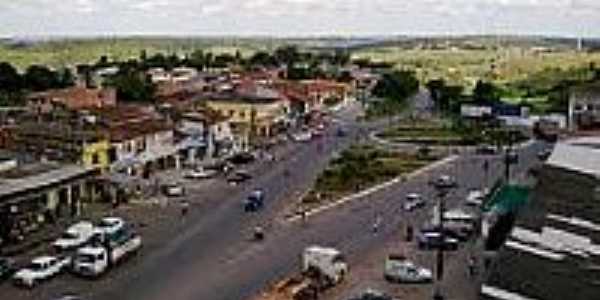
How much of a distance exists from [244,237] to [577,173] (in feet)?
28.6

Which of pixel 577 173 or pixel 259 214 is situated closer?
pixel 577 173

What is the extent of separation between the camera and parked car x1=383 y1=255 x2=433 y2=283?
22312 millimetres

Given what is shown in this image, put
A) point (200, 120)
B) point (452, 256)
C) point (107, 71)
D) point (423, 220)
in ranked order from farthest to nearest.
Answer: point (107, 71) → point (200, 120) → point (423, 220) → point (452, 256)

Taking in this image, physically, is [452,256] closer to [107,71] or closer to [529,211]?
[529,211]

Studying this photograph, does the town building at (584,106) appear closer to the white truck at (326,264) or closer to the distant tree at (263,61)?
the white truck at (326,264)

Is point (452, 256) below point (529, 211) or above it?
below

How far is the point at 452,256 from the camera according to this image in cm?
2488

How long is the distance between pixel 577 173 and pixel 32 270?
35.8ft

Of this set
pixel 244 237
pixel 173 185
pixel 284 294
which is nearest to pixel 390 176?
pixel 173 185

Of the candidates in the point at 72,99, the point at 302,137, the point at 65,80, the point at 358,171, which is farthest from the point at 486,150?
the point at 65,80

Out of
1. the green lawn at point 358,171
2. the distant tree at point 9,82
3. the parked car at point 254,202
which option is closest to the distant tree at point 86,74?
the distant tree at point 9,82

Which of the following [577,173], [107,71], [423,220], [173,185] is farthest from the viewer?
[107,71]

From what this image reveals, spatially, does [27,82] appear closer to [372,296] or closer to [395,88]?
[395,88]

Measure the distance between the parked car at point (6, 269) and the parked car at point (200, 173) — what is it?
14898mm
